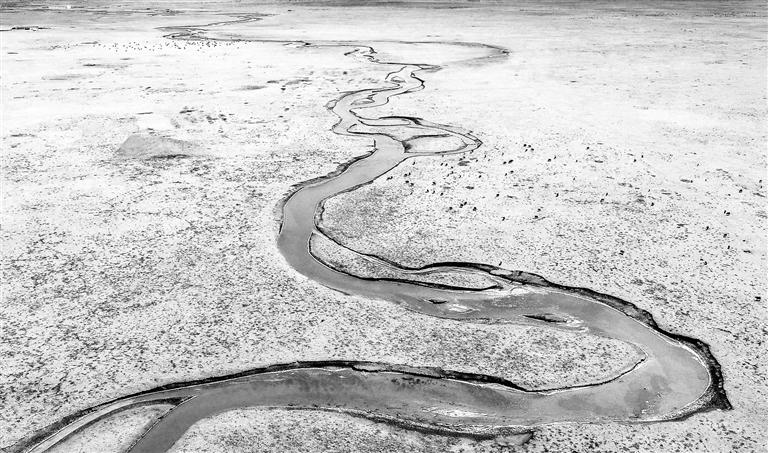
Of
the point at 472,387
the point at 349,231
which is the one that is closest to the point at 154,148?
the point at 349,231

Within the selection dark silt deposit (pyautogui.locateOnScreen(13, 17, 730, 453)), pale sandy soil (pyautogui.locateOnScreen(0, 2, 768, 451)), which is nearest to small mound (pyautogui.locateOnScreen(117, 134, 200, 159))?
pale sandy soil (pyautogui.locateOnScreen(0, 2, 768, 451))

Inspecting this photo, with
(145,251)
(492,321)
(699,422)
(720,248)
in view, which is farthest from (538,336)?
(145,251)

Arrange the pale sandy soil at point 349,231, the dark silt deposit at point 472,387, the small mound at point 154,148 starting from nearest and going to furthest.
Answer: the dark silt deposit at point 472,387 → the pale sandy soil at point 349,231 → the small mound at point 154,148

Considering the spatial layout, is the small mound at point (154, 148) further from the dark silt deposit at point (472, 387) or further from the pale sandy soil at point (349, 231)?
the dark silt deposit at point (472, 387)

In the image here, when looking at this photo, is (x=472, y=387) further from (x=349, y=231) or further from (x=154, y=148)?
(x=154, y=148)

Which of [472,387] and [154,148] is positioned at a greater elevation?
[154,148]

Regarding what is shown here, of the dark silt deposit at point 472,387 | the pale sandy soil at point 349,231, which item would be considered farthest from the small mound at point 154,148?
the dark silt deposit at point 472,387

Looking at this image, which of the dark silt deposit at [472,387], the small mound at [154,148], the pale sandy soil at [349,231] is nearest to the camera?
the dark silt deposit at [472,387]
